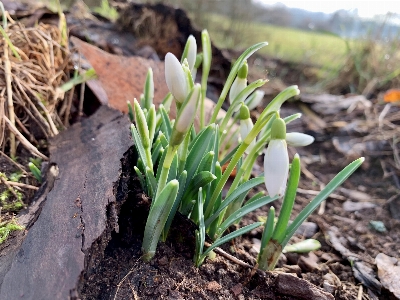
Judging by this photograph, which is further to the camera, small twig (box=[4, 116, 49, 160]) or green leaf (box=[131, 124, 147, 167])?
small twig (box=[4, 116, 49, 160])

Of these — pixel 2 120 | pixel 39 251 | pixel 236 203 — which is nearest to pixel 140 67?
pixel 2 120

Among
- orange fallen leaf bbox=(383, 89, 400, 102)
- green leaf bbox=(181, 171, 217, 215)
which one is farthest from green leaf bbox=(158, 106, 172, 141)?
orange fallen leaf bbox=(383, 89, 400, 102)

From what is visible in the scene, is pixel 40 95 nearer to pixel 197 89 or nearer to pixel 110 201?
pixel 110 201

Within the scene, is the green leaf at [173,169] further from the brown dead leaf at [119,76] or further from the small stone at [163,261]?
the brown dead leaf at [119,76]

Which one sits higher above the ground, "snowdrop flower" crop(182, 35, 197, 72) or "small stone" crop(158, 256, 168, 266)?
"snowdrop flower" crop(182, 35, 197, 72)

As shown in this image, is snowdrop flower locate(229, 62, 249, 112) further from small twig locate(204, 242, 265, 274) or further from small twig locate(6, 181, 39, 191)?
small twig locate(6, 181, 39, 191)

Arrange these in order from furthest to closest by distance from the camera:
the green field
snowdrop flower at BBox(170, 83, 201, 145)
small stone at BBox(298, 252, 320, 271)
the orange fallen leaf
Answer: the green field
the orange fallen leaf
small stone at BBox(298, 252, 320, 271)
snowdrop flower at BBox(170, 83, 201, 145)

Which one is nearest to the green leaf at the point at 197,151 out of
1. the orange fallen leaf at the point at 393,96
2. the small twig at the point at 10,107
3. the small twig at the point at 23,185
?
the small twig at the point at 23,185
